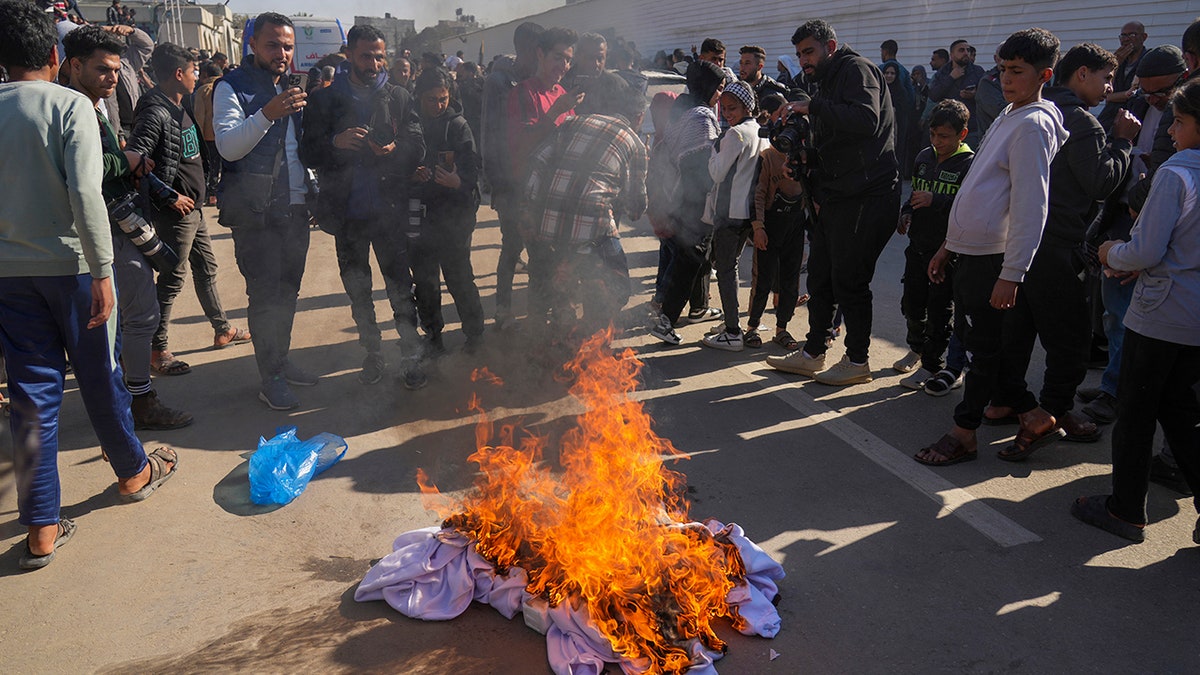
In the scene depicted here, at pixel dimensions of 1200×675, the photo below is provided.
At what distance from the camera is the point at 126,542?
3.51 meters

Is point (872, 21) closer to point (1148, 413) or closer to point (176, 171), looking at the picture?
point (1148, 413)

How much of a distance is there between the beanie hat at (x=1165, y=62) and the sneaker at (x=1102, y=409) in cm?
219

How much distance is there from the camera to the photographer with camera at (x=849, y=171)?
478cm

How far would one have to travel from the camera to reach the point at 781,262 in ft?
20.1

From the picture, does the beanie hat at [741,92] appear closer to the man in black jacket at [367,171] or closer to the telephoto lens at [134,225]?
the man in black jacket at [367,171]

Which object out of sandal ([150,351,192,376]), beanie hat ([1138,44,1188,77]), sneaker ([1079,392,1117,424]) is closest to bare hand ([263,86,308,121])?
sandal ([150,351,192,376])

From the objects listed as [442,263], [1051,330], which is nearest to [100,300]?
[442,263]

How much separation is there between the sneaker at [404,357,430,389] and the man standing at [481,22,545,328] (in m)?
1.20

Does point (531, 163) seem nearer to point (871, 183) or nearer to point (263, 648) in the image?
point (871, 183)

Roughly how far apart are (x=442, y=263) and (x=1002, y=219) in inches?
146

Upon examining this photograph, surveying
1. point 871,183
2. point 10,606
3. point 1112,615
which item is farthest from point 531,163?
point 1112,615

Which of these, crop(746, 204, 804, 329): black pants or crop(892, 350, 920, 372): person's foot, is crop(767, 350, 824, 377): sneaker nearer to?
crop(892, 350, 920, 372): person's foot

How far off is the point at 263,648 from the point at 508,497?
104 centimetres

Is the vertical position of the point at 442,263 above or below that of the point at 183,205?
below
